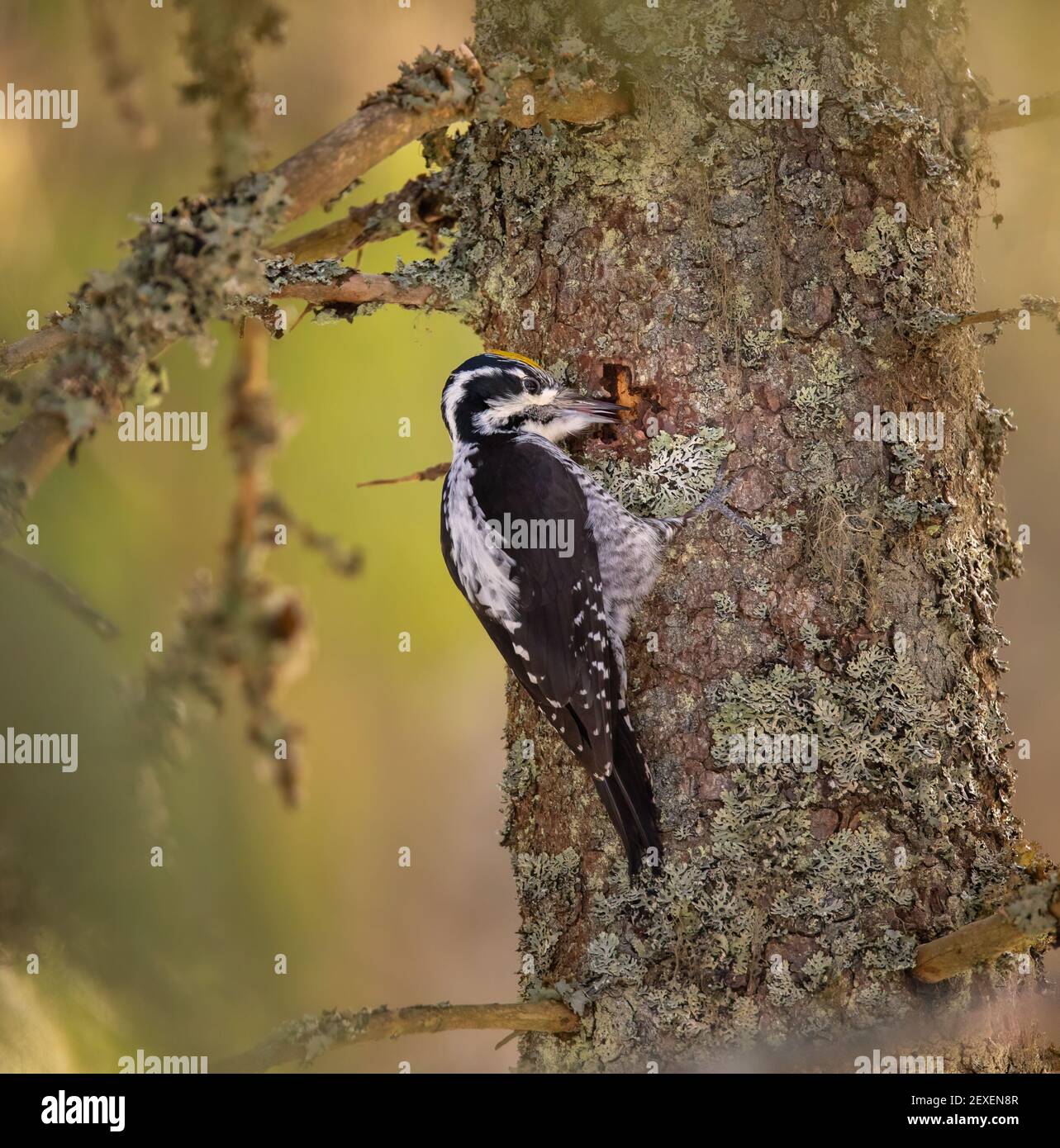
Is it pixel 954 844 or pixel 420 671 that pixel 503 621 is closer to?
pixel 954 844

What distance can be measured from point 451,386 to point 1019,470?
2292 millimetres

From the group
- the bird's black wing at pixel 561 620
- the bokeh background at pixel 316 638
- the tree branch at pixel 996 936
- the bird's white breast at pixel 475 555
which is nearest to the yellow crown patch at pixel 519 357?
the bird's black wing at pixel 561 620

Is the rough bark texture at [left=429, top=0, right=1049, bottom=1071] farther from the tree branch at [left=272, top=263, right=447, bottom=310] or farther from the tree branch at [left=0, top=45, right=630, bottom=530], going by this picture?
the tree branch at [left=272, top=263, right=447, bottom=310]

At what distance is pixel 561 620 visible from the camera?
2.54 m

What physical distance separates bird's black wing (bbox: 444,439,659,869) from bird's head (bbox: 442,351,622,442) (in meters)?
0.06

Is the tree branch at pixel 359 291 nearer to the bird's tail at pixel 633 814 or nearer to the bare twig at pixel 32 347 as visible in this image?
the bare twig at pixel 32 347

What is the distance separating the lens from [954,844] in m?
2.16

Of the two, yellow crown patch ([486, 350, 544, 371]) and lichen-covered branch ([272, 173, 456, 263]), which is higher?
lichen-covered branch ([272, 173, 456, 263])

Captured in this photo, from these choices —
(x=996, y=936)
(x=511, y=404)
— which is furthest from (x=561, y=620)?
(x=996, y=936)

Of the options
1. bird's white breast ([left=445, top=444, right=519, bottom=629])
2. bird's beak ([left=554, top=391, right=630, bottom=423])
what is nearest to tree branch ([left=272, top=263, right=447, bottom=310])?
bird's beak ([left=554, top=391, right=630, bottom=423])

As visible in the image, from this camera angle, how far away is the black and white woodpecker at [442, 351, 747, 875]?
2.26 m

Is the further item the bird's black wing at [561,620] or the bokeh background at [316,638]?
the bokeh background at [316,638]

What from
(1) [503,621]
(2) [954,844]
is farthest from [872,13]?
(2) [954,844]

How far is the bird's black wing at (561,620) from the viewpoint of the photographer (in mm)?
2209
